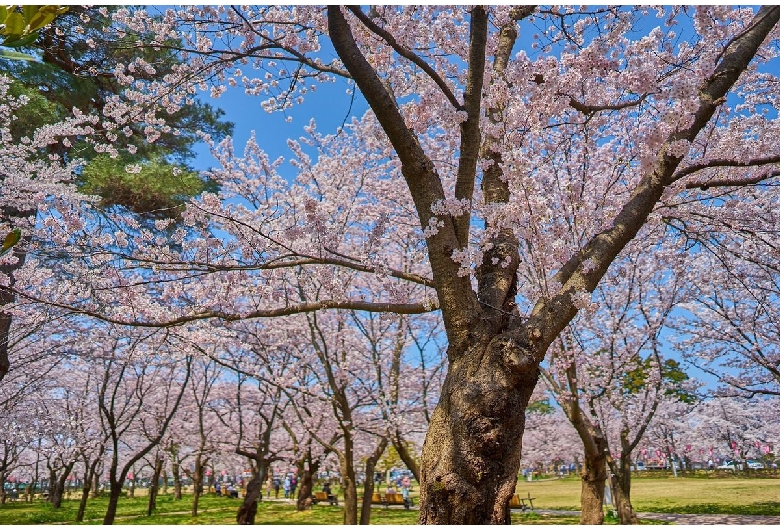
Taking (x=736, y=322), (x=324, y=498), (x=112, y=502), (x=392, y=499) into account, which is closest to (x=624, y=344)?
(x=736, y=322)

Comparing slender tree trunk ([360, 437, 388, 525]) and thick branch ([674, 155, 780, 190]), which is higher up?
thick branch ([674, 155, 780, 190])

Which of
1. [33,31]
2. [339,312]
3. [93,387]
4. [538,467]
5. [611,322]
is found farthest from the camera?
[538,467]

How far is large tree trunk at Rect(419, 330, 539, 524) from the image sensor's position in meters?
2.55

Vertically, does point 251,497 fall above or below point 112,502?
below

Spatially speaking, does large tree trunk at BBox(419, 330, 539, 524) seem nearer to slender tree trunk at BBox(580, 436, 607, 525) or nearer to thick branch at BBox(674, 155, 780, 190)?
thick branch at BBox(674, 155, 780, 190)

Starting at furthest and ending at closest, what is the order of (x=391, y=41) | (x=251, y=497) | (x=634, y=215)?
(x=251, y=497), (x=391, y=41), (x=634, y=215)

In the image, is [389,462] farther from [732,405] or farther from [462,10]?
[462,10]

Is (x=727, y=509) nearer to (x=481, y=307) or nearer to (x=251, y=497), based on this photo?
(x=251, y=497)

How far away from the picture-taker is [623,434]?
9500 mm

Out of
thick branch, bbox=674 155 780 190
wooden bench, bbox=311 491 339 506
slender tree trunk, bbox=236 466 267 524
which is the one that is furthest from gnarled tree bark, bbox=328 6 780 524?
wooden bench, bbox=311 491 339 506

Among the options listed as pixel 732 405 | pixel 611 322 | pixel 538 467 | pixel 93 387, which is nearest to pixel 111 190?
pixel 611 322

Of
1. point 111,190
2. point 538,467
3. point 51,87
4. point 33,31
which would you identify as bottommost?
point 538,467

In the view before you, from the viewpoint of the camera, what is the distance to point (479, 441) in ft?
8.45

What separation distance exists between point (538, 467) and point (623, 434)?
40.7 meters
